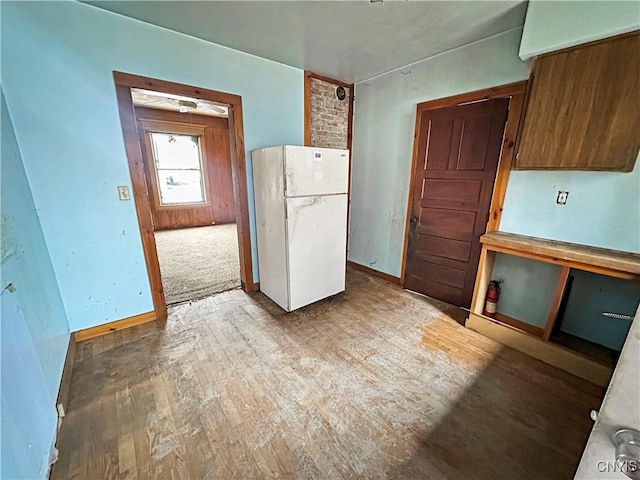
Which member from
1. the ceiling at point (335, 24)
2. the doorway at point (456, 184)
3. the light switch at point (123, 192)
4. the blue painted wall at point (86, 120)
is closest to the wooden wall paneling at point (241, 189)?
the blue painted wall at point (86, 120)

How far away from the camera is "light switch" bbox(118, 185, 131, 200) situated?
218cm

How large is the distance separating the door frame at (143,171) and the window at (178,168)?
4.03 m

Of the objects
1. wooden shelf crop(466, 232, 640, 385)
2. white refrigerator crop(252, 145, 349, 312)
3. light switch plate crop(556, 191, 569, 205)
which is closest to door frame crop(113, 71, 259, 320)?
white refrigerator crop(252, 145, 349, 312)

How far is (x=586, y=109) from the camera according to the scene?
1.73 m

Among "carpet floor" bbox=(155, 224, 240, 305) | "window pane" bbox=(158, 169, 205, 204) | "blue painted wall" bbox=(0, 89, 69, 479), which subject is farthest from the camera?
"window pane" bbox=(158, 169, 205, 204)

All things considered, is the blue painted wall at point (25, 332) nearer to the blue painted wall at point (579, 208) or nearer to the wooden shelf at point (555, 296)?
the wooden shelf at point (555, 296)

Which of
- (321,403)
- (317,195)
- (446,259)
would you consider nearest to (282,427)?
(321,403)

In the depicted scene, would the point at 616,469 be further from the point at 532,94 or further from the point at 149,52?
the point at 149,52

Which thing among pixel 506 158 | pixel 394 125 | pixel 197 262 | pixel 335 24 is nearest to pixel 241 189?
pixel 335 24

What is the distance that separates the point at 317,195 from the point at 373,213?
1.24 m

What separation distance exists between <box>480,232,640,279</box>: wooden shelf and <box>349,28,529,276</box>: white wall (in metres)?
1.18

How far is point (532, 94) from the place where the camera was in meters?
1.95

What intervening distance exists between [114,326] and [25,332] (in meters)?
1.08

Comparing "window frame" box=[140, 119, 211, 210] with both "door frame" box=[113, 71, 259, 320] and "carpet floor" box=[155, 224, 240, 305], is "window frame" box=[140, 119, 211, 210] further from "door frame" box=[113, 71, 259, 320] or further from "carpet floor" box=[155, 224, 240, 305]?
"door frame" box=[113, 71, 259, 320]
